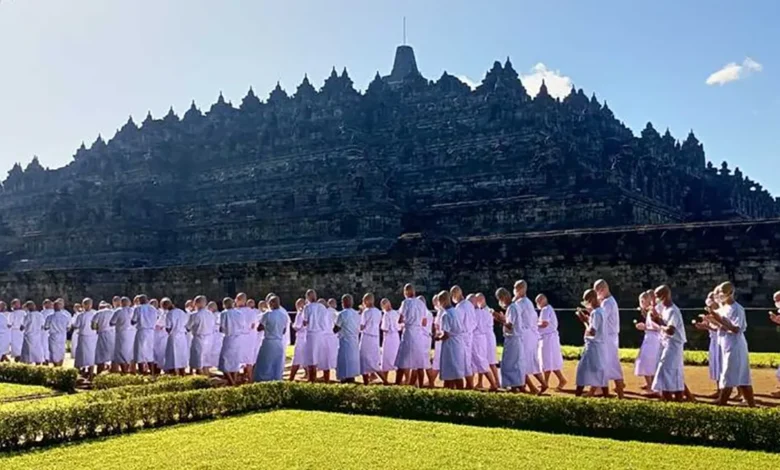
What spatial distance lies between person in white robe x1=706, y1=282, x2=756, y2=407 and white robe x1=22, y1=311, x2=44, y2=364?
14.0 metres

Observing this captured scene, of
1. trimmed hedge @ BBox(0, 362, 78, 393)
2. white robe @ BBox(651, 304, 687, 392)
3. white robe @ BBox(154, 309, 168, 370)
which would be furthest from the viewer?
white robe @ BBox(154, 309, 168, 370)

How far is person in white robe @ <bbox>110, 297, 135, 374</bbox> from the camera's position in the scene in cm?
1512

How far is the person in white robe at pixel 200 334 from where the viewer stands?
1374 centimetres

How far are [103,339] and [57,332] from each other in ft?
6.85

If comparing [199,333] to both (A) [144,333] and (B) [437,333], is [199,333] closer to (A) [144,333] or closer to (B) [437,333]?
(A) [144,333]

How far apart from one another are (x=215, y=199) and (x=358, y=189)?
1260cm

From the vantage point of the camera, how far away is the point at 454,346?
11.1 meters

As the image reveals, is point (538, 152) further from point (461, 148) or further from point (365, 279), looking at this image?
point (365, 279)

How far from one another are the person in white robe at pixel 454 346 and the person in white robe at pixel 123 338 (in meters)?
6.87

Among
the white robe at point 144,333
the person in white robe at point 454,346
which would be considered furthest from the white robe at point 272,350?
the white robe at point 144,333

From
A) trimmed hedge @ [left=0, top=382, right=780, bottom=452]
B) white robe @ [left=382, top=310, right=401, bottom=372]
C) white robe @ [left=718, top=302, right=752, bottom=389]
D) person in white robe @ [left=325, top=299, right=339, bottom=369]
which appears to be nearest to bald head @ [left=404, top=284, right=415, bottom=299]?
white robe @ [left=382, top=310, right=401, bottom=372]

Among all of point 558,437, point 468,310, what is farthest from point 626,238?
point 558,437

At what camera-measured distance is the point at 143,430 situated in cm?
862

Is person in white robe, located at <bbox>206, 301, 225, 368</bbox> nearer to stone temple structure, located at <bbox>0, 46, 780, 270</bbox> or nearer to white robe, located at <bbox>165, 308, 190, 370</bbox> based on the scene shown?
white robe, located at <bbox>165, 308, 190, 370</bbox>
